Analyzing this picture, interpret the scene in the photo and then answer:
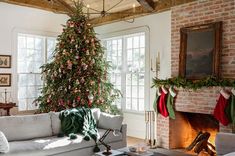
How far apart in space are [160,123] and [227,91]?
1607 millimetres

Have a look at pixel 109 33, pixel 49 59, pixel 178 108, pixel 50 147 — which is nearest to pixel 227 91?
pixel 178 108

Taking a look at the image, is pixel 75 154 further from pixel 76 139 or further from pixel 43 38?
pixel 43 38

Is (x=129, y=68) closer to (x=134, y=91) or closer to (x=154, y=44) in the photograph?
(x=134, y=91)

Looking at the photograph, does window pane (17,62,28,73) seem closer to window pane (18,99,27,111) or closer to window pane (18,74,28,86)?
window pane (18,74,28,86)

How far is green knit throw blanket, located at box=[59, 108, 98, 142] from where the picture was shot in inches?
171

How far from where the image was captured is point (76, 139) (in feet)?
13.5

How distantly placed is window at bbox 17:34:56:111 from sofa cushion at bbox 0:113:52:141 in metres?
2.58

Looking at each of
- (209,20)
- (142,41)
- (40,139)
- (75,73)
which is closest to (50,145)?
(40,139)

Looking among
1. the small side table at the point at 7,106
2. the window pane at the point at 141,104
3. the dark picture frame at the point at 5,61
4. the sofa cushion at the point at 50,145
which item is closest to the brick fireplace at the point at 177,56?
the window pane at the point at 141,104

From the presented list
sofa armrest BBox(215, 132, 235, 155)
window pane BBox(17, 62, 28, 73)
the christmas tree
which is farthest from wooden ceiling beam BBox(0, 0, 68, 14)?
sofa armrest BBox(215, 132, 235, 155)

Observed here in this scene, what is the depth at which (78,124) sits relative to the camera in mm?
4457

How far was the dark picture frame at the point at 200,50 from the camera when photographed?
4.75 metres

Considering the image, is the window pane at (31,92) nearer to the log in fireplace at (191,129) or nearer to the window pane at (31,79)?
the window pane at (31,79)

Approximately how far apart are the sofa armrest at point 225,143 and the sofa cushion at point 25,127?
2.55 meters
